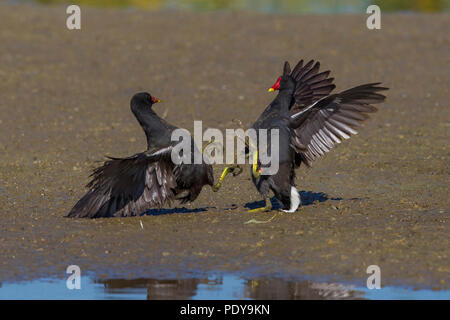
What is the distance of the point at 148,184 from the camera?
8.47 meters

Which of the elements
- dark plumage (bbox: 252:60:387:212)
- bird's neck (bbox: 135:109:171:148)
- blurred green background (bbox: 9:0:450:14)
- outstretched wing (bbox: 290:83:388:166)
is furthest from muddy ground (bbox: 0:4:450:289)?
blurred green background (bbox: 9:0:450:14)

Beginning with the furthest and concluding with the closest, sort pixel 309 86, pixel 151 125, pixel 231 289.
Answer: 1. pixel 309 86
2. pixel 151 125
3. pixel 231 289

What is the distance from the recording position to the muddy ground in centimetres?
744

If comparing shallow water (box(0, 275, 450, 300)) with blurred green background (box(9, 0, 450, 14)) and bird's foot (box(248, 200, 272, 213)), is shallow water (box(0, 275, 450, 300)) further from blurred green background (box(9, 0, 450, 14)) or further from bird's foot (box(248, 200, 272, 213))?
blurred green background (box(9, 0, 450, 14))

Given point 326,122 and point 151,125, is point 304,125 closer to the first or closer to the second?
point 326,122

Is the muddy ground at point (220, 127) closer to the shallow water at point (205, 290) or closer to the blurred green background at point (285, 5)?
the shallow water at point (205, 290)

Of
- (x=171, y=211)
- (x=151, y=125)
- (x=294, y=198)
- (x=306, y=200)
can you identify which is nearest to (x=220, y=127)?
(x=306, y=200)

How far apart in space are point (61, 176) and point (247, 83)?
546 centimetres

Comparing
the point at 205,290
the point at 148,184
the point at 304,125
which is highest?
the point at 304,125

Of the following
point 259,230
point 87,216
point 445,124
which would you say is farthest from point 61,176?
point 445,124

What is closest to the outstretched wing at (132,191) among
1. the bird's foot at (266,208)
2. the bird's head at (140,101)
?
the bird's head at (140,101)

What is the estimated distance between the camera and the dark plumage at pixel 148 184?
8422 millimetres

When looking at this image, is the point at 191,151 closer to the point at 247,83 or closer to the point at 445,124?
the point at 445,124

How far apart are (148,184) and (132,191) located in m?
0.18
